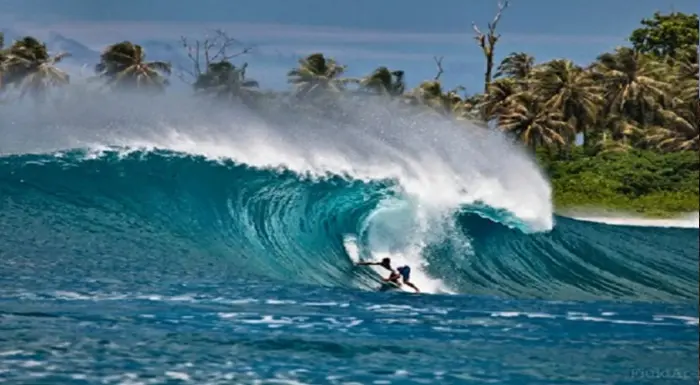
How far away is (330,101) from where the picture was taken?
1043 inches

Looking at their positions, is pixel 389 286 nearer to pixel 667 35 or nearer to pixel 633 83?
pixel 633 83

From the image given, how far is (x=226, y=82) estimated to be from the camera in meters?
27.0

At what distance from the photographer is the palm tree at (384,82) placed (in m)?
28.8

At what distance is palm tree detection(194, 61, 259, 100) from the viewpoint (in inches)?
1033

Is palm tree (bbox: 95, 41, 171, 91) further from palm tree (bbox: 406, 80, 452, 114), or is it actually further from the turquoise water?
the turquoise water

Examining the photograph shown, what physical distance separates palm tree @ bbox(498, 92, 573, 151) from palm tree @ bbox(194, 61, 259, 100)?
656 cm

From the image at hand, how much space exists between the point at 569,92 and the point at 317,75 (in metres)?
6.71

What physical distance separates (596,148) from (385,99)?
17.5ft

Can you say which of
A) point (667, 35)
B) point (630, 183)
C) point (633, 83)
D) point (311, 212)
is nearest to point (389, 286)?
point (311, 212)

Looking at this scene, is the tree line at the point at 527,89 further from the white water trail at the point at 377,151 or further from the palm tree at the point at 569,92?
the white water trail at the point at 377,151

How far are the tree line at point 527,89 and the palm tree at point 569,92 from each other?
3 centimetres

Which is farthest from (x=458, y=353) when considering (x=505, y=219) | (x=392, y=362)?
(x=505, y=219)

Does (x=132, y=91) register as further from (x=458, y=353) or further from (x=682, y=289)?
(x=458, y=353)

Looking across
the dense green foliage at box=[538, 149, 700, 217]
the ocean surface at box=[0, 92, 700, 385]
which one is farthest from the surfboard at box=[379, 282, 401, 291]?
the dense green foliage at box=[538, 149, 700, 217]
